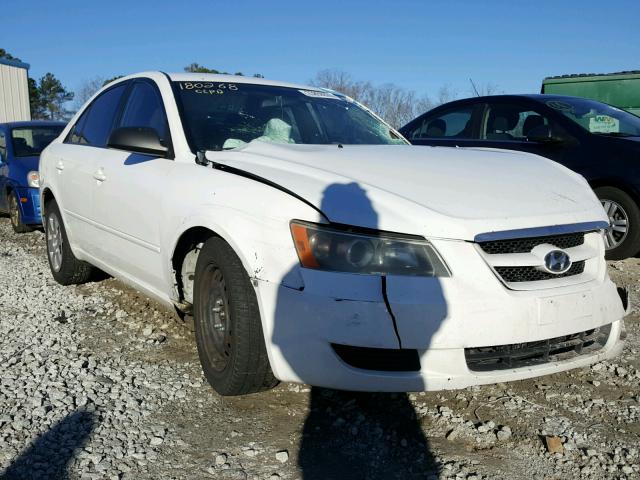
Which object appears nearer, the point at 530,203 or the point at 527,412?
the point at 530,203

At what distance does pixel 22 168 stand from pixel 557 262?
698 centimetres

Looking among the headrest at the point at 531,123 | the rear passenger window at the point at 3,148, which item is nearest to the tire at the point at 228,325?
the headrest at the point at 531,123

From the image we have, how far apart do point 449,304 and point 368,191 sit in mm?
594

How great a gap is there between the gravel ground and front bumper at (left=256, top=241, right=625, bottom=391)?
320 mm

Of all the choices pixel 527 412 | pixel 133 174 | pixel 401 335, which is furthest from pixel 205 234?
pixel 527 412

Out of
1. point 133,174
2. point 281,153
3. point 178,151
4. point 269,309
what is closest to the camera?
point 269,309

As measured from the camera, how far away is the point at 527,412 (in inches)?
119

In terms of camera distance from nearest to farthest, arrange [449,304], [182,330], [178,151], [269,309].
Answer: [449,304]
[269,309]
[178,151]
[182,330]

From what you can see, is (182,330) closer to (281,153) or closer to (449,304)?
(281,153)

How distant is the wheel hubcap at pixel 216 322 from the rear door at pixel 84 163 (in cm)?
147

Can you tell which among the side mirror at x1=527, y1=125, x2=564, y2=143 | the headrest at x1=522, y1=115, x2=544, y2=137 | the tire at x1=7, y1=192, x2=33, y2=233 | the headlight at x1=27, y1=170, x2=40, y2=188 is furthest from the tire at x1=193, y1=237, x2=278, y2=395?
the tire at x1=7, y1=192, x2=33, y2=233

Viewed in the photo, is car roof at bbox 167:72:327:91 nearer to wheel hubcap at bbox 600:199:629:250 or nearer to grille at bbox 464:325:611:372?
grille at bbox 464:325:611:372

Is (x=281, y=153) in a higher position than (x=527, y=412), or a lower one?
higher

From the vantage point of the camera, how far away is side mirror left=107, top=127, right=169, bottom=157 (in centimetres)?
346
